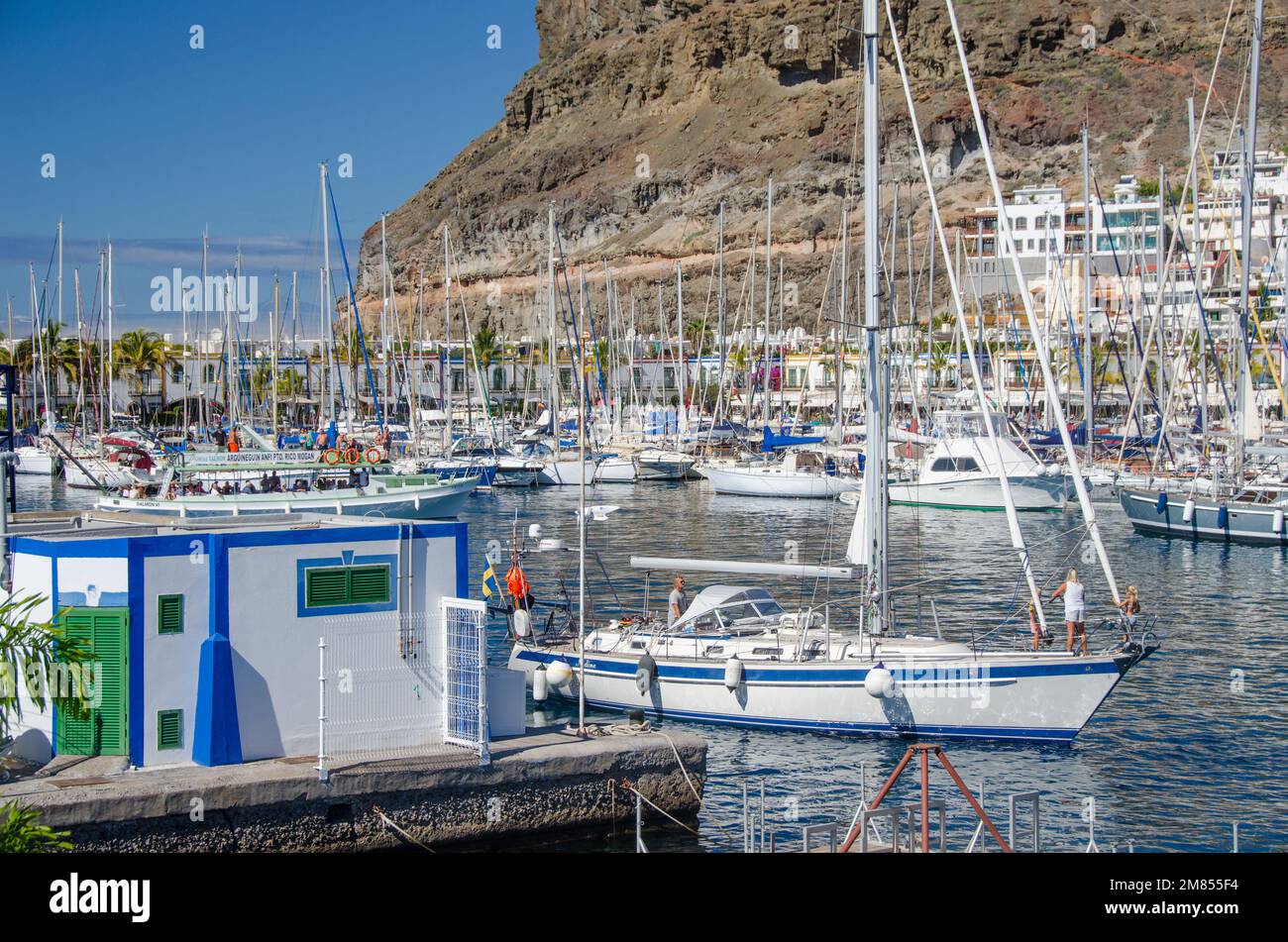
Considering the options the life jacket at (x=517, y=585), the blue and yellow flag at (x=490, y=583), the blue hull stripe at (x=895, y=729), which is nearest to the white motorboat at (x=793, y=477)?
the blue and yellow flag at (x=490, y=583)

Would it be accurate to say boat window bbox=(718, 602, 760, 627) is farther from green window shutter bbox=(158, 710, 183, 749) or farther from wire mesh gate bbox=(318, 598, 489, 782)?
green window shutter bbox=(158, 710, 183, 749)

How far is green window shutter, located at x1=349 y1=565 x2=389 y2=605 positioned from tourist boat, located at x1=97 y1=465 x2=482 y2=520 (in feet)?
89.7

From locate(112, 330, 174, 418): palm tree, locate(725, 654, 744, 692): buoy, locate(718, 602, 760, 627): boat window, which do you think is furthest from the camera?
locate(112, 330, 174, 418): palm tree

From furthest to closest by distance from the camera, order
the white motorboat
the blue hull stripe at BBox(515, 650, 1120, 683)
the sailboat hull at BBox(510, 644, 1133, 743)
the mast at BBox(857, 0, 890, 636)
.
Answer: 1. the white motorboat
2. the mast at BBox(857, 0, 890, 636)
3. the sailboat hull at BBox(510, 644, 1133, 743)
4. the blue hull stripe at BBox(515, 650, 1120, 683)

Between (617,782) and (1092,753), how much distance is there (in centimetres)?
943

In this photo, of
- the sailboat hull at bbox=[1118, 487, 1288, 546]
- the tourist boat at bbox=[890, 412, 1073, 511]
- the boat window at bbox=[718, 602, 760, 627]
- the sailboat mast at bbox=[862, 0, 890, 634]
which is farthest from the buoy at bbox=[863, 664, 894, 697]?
the tourist boat at bbox=[890, 412, 1073, 511]

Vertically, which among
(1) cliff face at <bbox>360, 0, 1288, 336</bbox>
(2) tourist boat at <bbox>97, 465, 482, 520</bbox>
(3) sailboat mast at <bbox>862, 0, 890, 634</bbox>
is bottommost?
(2) tourist boat at <bbox>97, 465, 482, 520</bbox>

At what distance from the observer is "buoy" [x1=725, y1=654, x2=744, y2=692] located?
24234 mm

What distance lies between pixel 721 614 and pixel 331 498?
81.2 ft

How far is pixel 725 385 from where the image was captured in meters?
105

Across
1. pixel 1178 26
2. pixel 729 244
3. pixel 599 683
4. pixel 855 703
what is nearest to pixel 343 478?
pixel 599 683

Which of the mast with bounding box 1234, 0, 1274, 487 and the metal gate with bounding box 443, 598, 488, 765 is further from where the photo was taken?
the mast with bounding box 1234, 0, 1274, 487

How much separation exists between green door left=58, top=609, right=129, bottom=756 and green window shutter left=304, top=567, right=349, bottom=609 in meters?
2.00

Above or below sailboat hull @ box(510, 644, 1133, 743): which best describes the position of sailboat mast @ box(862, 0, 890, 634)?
above
